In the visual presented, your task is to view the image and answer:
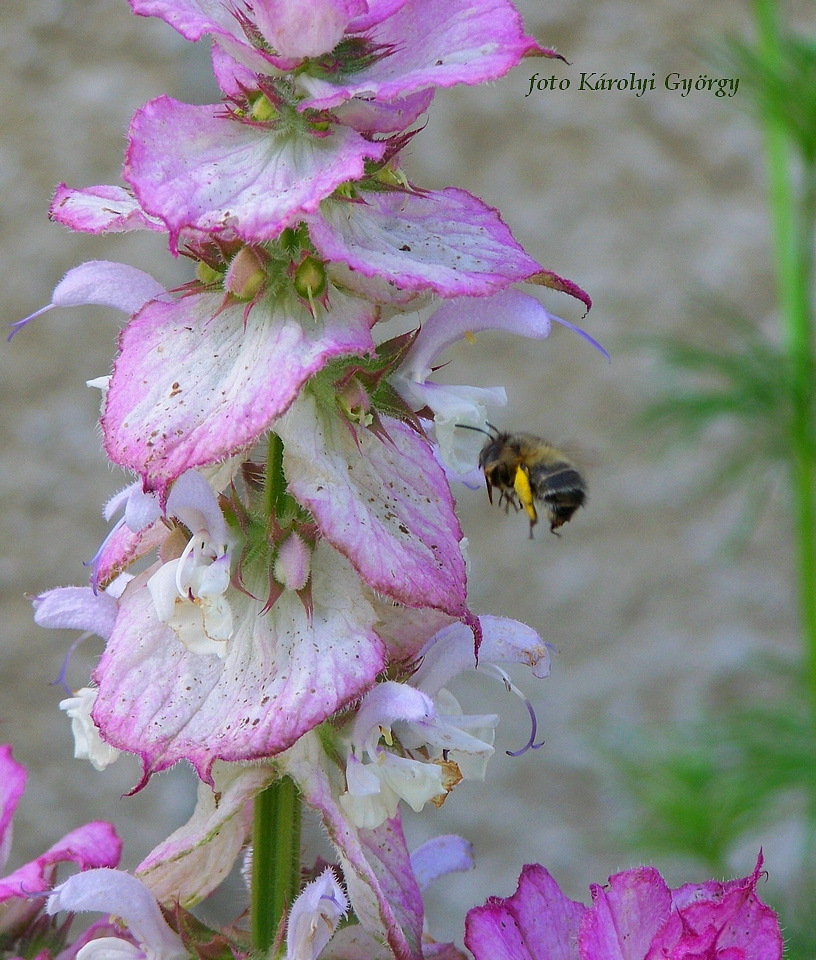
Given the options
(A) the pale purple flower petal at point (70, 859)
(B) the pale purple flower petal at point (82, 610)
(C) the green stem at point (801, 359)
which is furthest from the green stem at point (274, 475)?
(C) the green stem at point (801, 359)

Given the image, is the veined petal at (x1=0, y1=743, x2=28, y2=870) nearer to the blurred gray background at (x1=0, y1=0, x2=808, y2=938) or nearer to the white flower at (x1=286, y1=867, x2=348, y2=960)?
the white flower at (x1=286, y1=867, x2=348, y2=960)

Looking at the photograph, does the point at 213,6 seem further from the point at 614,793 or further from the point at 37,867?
the point at 614,793

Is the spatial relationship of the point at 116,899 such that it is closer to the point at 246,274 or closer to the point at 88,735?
the point at 88,735

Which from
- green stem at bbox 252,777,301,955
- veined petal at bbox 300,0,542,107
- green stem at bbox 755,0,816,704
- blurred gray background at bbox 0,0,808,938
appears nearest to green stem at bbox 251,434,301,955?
green stem at bbox 252,777,301,955

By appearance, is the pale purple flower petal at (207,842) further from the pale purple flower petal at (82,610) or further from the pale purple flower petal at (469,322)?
the pale purple flower petal at (469,322)

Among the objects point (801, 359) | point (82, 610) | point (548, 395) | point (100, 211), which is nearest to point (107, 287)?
point (100, 211)
